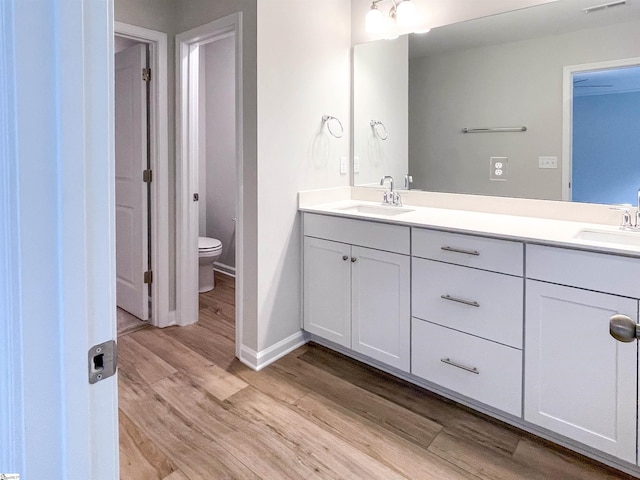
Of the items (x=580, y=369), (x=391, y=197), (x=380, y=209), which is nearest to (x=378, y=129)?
(x=391, y=197)

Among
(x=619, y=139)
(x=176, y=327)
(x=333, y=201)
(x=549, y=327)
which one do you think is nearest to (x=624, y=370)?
(x=549, y=327)

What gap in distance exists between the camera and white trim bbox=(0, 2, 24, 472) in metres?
0.44

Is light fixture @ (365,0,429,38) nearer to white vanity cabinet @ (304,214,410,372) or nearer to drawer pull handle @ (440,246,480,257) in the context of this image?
white vanity cabinet @ (304,214,410,372)

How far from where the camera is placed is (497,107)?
96.8 inches

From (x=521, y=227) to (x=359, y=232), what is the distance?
0.82m

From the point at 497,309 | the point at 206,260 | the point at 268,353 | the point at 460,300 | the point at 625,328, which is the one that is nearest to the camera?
the point at 625,328

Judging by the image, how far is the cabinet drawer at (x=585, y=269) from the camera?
159 cm

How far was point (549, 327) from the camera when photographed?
1.78 metres

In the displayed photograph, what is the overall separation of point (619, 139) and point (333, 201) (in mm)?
1619

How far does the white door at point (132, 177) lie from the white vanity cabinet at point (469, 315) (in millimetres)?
1952

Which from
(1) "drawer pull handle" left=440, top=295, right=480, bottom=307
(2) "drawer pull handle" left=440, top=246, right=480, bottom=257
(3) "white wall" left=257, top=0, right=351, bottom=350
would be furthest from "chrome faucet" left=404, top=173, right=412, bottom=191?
(1) "drawer pull handle" left=440, top=295, right=480, bottom=307

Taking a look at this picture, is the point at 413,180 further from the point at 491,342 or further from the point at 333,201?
the point at 491,342

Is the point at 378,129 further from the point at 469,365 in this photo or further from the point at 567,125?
the point at 469,365

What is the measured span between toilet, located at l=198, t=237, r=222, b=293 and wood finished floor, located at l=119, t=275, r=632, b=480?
4.00 ft
